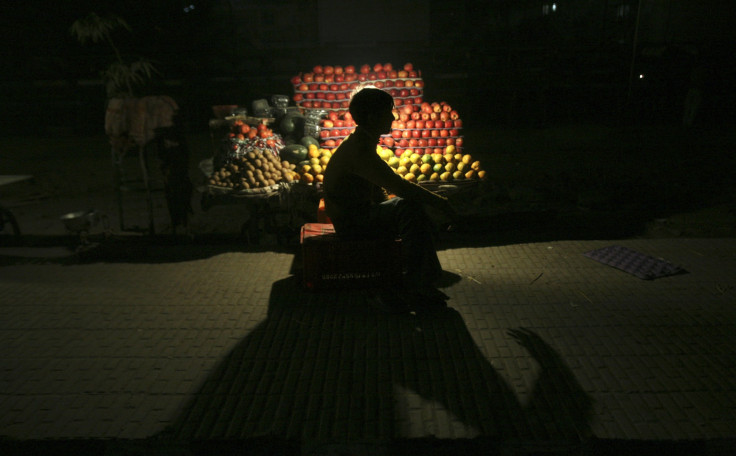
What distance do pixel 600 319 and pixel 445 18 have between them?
14912mm

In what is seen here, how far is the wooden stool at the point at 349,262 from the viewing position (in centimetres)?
432

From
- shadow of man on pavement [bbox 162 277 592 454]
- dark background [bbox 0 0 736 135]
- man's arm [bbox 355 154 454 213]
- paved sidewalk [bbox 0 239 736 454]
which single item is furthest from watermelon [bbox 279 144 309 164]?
dark background [bbox 0 0 736 135]

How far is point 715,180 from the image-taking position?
29.4 feet

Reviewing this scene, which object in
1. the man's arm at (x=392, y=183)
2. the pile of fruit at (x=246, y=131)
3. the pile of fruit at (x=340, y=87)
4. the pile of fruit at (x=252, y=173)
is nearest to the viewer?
the man's arm at (x=392, y=183)

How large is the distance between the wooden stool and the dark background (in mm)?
11822

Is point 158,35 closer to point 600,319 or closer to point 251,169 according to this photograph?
point 251,169

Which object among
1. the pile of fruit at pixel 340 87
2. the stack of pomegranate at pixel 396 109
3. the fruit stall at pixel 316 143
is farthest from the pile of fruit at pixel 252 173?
the pile of fruit at pixel 340 87

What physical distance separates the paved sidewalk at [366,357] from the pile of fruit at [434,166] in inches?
49.6

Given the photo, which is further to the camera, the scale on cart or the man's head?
the scale on cart

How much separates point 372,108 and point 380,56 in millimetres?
11793

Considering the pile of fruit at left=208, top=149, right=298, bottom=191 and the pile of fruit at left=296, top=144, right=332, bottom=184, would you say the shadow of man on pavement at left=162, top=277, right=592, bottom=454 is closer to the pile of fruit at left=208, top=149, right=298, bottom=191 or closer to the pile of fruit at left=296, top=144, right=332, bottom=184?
the pile of fruit at left=208, top=149, right=298, bottom=191

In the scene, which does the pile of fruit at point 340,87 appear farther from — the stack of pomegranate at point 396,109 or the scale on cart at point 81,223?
the scale on cart at point 81,223

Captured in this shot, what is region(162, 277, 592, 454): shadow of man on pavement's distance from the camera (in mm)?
2805

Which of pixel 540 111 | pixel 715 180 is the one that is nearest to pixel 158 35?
pixel 540 111
